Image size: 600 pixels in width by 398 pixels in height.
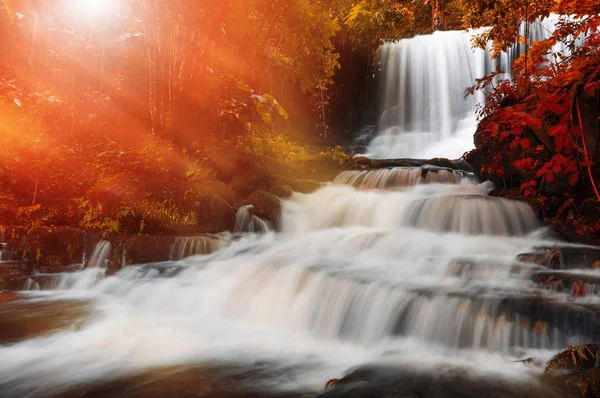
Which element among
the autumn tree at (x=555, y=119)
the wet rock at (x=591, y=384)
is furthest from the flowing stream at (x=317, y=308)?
the autumn tree at (x=555, y=119)

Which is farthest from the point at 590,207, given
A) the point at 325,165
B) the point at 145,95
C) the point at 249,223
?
the point at 145,95

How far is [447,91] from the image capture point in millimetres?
17094

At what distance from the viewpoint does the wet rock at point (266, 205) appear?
8852 millimetres

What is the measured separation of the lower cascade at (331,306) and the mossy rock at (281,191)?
1758 millimetres

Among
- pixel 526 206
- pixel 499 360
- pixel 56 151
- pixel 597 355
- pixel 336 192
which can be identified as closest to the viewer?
pixel 597 355

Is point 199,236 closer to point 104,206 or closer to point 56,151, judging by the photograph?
point 104,206

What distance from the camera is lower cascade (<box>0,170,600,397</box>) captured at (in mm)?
3930

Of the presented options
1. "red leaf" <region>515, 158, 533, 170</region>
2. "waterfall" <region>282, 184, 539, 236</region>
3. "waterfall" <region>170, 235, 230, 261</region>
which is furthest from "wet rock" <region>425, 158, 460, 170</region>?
"waterfall" <region>170, 235, 230, 261</region>

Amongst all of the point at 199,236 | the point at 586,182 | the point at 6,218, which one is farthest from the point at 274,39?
the point at 586,182

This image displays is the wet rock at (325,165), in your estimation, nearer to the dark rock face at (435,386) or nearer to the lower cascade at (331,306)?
the lower cascade at (331,306)

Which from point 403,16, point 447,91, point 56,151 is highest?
point 403,16

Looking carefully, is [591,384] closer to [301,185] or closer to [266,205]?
[266,205]

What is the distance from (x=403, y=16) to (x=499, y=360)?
1681 cm

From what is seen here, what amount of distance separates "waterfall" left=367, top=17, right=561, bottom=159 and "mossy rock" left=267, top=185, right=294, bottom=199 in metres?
7.31
